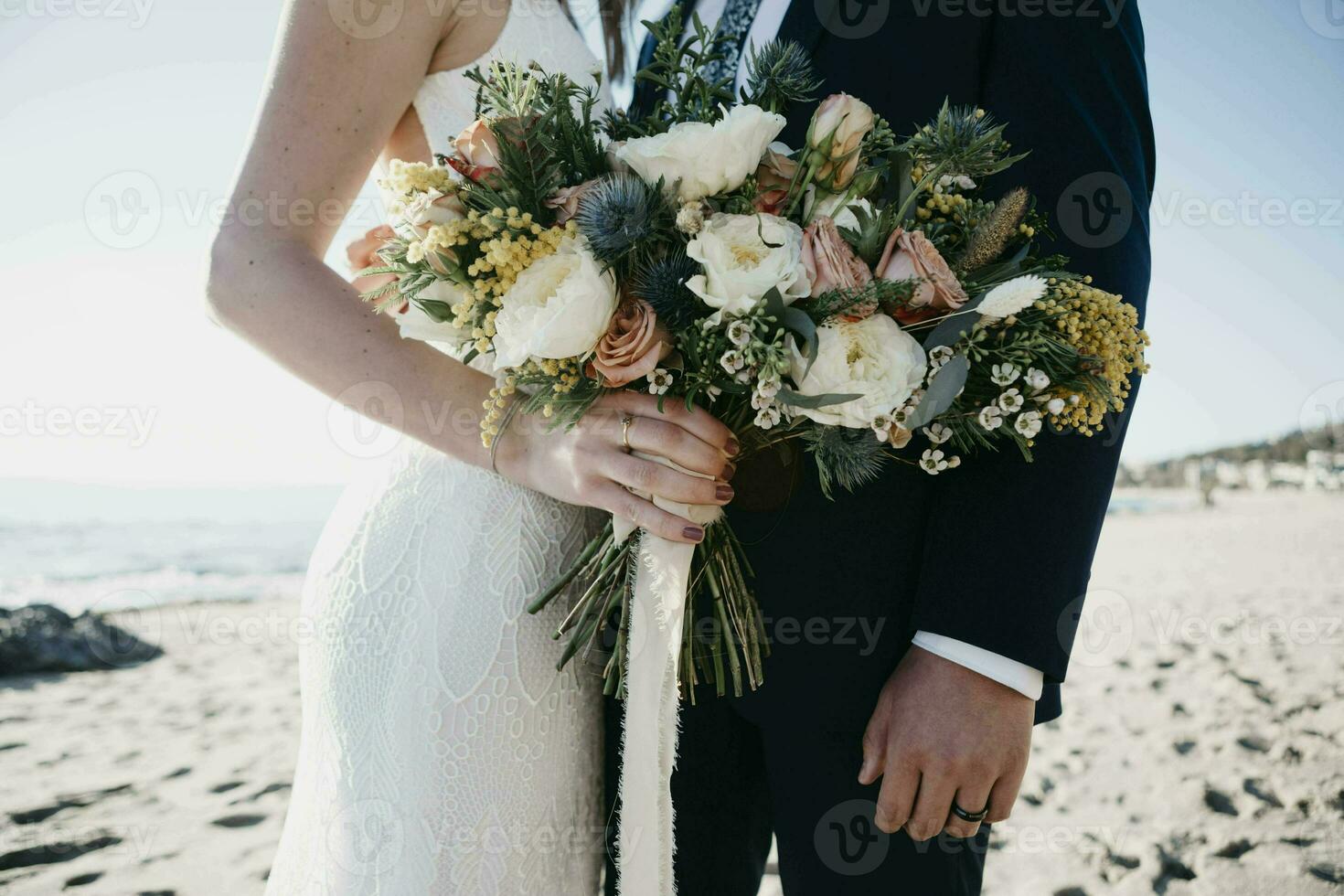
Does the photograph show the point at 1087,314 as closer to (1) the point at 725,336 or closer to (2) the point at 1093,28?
(1) the point at 725,336

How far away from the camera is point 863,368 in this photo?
1118 millimetres

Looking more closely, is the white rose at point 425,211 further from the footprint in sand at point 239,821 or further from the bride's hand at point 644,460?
the footprint in sand at point 239,821

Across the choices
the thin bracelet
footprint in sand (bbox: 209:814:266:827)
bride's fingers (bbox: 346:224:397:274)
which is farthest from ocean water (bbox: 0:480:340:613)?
the thin bracelet

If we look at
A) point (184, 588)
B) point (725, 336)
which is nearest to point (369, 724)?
point (725, 336)

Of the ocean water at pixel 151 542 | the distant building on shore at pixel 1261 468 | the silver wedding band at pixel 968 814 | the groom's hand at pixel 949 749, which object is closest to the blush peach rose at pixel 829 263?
the groom's hand at pixel 949 749

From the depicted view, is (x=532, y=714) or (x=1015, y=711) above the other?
(x=1015, y=711)

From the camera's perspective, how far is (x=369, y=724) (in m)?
1.56

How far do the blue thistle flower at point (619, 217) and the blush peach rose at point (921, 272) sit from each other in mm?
342

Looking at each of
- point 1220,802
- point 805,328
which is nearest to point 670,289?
point 805,328

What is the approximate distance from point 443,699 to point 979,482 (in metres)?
1.09

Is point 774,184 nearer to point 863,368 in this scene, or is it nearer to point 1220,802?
point 863,368

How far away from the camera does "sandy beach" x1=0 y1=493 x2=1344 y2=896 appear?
3.82 metres

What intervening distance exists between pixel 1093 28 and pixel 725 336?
958mm

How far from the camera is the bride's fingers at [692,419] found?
1.31 metres
